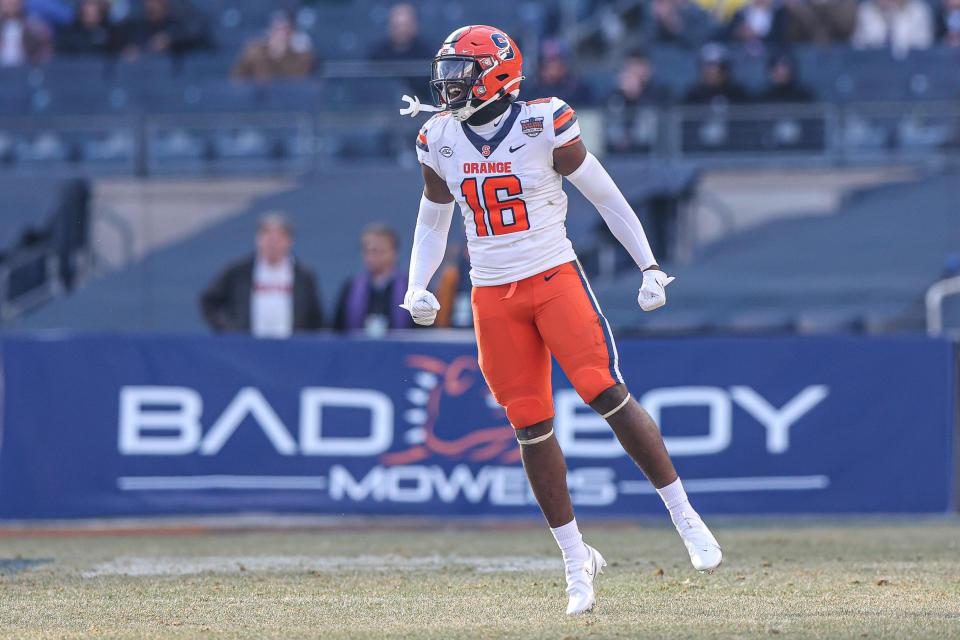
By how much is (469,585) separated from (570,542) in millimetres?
845

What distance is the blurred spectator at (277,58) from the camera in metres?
15.5

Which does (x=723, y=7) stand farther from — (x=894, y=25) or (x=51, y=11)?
(x=51, y=11)

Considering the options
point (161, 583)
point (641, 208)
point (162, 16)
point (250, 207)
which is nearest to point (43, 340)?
A: point (161, 583)

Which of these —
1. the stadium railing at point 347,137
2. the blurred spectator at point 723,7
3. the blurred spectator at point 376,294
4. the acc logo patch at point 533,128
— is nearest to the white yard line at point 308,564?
the acc logo patch at point 533,128

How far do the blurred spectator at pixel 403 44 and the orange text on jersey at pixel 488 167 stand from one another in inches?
342

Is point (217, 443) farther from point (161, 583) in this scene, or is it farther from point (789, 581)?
point (789, 581)

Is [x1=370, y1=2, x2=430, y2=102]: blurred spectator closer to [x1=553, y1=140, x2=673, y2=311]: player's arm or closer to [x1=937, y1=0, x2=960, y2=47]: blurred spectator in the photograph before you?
[x1=937, y1=0, x2=960, y2=47]: blurred spectator

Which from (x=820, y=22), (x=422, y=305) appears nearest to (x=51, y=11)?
(x=820, y=22)

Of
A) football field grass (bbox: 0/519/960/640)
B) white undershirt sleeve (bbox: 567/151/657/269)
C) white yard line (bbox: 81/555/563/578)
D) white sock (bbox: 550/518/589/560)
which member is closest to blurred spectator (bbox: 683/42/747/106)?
football field grass (bbox: 0/519/960/640)

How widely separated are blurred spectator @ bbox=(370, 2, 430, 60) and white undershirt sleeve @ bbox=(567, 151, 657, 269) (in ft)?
28.1

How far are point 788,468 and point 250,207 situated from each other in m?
6.82

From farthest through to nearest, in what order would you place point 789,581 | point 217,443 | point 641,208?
point 641,208 < point 217,443 < point 789,581

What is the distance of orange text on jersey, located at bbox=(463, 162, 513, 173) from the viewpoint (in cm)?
589

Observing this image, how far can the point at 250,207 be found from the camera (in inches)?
582
